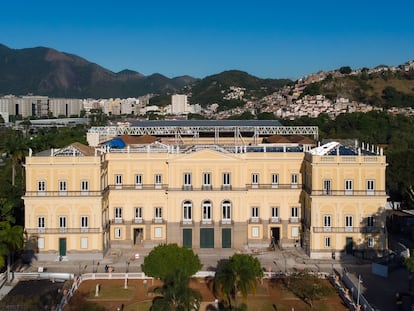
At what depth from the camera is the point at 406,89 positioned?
17138 centimetres

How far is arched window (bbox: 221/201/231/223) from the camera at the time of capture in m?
44.8

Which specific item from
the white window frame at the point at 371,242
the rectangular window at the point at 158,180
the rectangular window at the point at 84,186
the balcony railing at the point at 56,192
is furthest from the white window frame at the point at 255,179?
the rectangular window at the point at 84,186

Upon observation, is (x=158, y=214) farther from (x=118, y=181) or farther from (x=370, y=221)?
(x=370, y=221)

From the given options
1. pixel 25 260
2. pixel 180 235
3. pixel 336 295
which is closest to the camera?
pixel 336 295

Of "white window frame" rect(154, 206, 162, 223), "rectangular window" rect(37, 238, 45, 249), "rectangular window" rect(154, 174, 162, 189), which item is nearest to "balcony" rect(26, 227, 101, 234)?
"rectangular window" rect(37, 238, 45, 249)

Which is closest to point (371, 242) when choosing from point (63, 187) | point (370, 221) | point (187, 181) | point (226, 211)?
point (370, 221)

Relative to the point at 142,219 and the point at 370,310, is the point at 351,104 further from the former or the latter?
the point at 370,310

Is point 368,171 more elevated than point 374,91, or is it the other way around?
point 374,91

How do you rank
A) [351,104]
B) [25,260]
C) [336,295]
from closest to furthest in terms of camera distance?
1. [336,295]
2. [25,260]
3. [351,104]

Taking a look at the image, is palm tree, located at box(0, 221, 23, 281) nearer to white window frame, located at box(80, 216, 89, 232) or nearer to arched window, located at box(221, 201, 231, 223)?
white window frame, located at box(80, 216, 89, 232)

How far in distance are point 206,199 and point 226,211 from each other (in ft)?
6.12

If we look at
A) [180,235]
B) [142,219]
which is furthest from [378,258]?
[142,219]

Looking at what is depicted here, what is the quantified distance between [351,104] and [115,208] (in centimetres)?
12789

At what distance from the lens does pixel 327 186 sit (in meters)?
43.2
